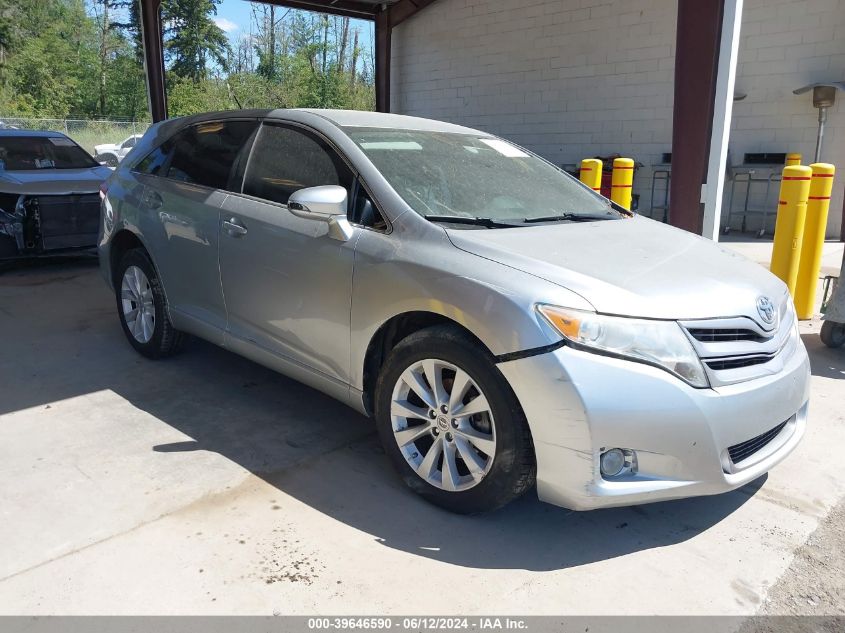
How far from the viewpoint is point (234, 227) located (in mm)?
3740

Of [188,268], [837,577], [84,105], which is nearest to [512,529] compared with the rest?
[837,577]

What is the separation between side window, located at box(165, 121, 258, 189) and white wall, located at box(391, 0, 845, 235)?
968cm

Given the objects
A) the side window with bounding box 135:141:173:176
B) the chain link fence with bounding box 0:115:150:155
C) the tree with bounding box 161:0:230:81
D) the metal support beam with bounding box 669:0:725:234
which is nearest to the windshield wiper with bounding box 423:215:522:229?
the side window with bounding box 135:141:173:176

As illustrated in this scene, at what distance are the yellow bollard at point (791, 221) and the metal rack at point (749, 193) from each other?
5519 millimetres

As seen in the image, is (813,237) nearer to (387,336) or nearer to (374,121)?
(374,121)

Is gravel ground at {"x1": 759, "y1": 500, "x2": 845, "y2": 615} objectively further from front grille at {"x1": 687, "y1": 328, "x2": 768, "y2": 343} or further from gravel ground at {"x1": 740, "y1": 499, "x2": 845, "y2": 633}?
front grille at {"x1": 687, "y1": 328, "x2": 768, "y2": 343}

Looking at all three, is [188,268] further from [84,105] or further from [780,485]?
[84,105]

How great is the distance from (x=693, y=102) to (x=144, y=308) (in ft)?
17.0

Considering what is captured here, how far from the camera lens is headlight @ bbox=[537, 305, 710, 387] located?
7.93ft

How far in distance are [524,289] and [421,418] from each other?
77 centimetres

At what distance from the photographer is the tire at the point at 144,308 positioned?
4.51 m

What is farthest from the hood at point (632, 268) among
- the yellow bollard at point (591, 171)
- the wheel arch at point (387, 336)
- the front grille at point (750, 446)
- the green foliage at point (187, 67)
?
the green foliage at point (187, 67)

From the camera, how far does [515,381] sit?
8.15ft

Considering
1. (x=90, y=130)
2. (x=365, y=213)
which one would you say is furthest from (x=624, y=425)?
(x=90, y=130)
